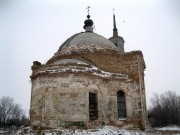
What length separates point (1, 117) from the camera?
57156mm

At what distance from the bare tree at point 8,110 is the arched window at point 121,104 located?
46.5 metres

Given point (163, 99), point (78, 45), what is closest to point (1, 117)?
point (163, 99)

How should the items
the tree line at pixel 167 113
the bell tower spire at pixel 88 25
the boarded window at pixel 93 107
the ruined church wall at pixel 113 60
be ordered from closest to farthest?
the boarded window at pixel 93 107 → the ruined church wall at pixel 113 60 → the bell tower spire at pixel 88 25 → the tree line at pixel 167 113

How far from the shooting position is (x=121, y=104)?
584 inches

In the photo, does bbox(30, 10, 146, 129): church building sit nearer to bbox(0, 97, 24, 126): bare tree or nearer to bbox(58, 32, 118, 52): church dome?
bbox(58, 32, 118, 52): church dome

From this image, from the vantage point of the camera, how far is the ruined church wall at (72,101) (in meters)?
12.5

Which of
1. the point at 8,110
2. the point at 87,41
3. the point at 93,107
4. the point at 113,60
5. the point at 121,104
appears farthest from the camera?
the point at 8,110

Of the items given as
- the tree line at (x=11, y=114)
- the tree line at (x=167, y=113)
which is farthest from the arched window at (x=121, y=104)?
the tree line at (x=11, y=114)

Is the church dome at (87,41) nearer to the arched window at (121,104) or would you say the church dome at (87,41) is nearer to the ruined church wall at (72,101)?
the ruined church wall at (72,101)

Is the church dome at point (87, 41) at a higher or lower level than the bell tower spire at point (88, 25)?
lower

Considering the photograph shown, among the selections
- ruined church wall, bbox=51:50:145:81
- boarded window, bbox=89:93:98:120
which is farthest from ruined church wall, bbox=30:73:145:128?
ruined church wall, bbox=51:50:145:81

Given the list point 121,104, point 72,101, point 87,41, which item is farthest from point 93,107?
point 87,41

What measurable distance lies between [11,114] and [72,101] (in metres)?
53.3

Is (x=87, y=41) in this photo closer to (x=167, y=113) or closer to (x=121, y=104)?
(x=121, y=104)
